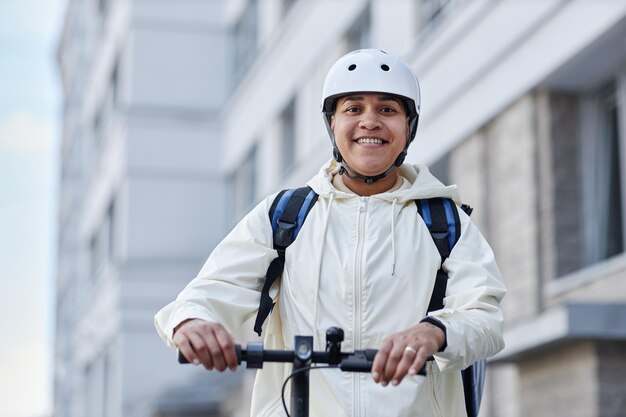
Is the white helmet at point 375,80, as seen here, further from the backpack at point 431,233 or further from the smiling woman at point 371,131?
the backpack at point 431,233

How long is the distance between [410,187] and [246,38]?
26607 millimetres

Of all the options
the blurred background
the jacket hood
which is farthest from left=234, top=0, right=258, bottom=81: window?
the jacket hood

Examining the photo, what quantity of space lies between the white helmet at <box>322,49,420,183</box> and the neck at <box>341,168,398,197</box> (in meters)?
0.04

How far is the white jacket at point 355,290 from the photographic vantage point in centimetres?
456

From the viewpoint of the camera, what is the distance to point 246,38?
31312mm

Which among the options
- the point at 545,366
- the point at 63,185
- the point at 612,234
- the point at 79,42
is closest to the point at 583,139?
the point at 612,234

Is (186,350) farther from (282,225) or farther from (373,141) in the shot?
(373,141)

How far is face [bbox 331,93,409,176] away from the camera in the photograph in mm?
4848

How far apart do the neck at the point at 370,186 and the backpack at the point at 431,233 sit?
5.3 inches

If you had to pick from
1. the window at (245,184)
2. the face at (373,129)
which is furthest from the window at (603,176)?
the window at (245,184)

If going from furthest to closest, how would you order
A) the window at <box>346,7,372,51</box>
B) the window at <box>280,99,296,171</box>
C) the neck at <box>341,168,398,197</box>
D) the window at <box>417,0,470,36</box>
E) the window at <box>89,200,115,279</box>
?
the window at <box>89,200,115,279</box> → the window at <box>280,99,296,171</box> → the window at <box>346,7,372,51</box> → the window at <box>417,0,470,36</box> → the neck at <box>341,168,398,197</box>

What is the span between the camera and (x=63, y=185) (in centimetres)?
6019

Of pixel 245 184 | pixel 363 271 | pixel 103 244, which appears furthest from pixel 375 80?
pixel 103 244

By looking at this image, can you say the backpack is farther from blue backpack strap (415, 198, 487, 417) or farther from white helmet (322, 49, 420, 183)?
white helmet (322, 49, 420, 183)
